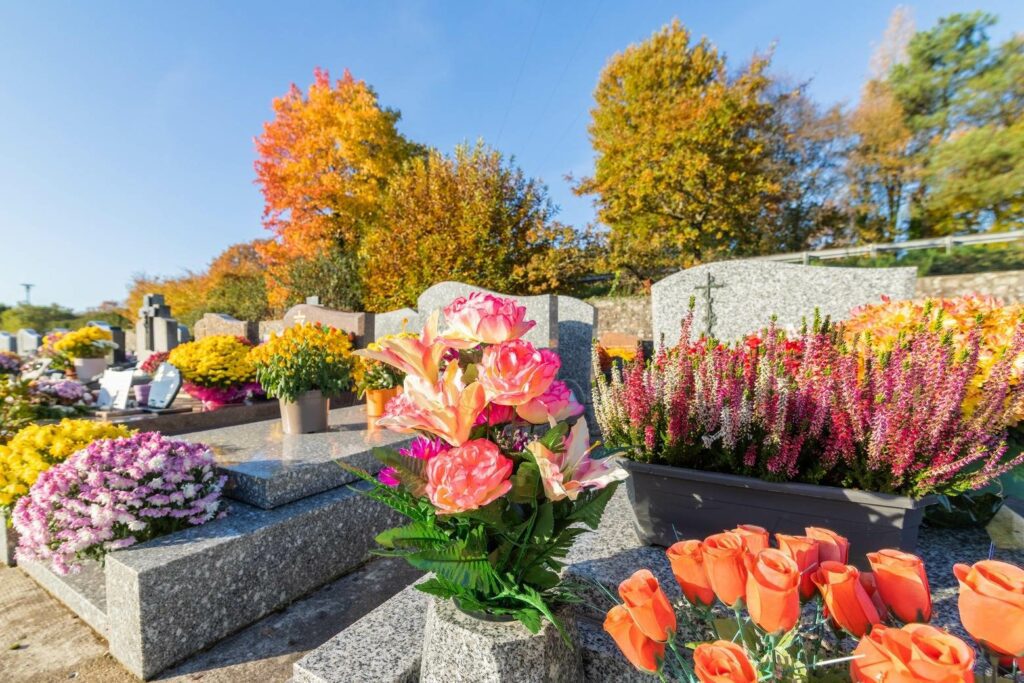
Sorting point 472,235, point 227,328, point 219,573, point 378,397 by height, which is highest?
point 472,235

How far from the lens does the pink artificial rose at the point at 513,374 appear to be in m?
0.88

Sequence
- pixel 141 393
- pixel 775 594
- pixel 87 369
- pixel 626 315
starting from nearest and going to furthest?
pixel 775 594
pixel 141 393
pixel 87 369
pixel 626 315

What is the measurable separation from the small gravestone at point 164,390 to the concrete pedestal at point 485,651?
18.7 ft

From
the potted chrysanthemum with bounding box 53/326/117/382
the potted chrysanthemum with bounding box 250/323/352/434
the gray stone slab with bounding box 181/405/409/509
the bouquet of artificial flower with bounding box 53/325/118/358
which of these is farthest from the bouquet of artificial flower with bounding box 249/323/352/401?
the bouquet of artificial flower with bounding box 53/325/118/358

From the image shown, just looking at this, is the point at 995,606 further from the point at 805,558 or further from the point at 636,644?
the point at 636,644

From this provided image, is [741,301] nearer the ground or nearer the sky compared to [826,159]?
nearer the ground

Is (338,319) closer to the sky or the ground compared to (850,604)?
closer to the sky

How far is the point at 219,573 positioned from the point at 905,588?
229cm

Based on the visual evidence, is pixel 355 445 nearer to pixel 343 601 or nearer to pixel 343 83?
pixel 343 601

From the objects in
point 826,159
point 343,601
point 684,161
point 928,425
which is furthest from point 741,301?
point 826,159

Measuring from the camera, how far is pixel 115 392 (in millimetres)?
5613

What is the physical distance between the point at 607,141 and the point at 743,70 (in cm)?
503

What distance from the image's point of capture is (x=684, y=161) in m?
12.1

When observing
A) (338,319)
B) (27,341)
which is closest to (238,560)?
(338,319)
